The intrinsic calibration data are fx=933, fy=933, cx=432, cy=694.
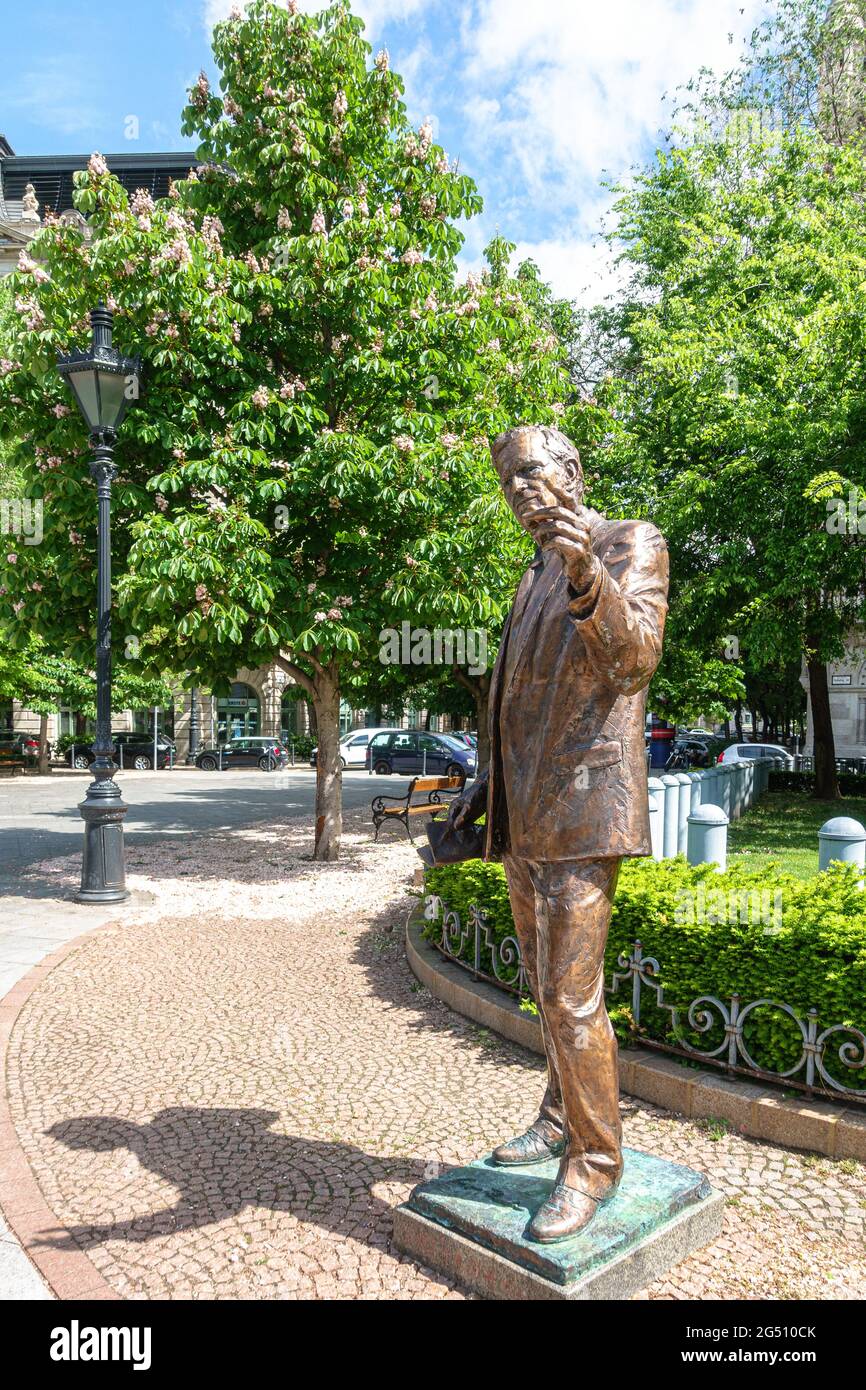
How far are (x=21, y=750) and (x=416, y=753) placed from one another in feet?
45.6

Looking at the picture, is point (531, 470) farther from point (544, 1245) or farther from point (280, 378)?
point (280, 378)

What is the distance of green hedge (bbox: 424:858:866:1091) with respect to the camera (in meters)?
4.16

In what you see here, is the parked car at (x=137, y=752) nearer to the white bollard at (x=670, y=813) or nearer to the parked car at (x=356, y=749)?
the parked car at (x=356, y=749)

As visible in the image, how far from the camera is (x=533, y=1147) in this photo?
331 centimetres

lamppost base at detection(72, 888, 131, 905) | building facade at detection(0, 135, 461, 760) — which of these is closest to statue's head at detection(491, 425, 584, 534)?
lamppost base at detection(72, 888, 131, 905)

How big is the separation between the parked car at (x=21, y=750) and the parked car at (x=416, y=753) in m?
11.9

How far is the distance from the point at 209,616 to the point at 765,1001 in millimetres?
6241

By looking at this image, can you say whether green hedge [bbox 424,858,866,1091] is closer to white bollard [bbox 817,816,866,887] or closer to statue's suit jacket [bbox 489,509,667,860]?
white bollard [bbox 817,816,866,887]

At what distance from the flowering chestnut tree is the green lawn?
4456 millimetres

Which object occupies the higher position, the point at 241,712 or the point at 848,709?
the point at 848,709

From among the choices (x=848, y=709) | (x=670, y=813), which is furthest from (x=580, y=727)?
(x=848, y=709)

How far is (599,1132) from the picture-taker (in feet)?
9.57

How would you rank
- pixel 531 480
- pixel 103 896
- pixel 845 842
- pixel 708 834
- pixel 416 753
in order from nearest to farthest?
pixel 531 480 < pixel 845 842 < pixel 708 834 < pixel 103 896 < pixel 416 753

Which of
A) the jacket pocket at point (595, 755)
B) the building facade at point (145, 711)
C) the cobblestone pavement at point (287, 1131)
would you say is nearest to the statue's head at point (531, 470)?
the jacket pocket at point (595, 755)
